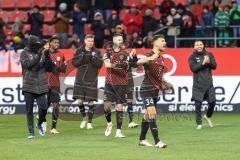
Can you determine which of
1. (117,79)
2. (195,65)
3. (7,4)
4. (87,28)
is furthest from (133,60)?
(7,4)

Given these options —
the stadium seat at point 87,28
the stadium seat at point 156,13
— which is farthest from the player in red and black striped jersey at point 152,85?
the stadium seat at point 156,13

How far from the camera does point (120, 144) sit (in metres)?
15.8

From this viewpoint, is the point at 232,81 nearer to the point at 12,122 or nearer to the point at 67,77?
the point at 67,77

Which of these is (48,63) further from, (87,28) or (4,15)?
(4,15)

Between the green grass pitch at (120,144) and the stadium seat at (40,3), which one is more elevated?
the stadium seat at (40,3)

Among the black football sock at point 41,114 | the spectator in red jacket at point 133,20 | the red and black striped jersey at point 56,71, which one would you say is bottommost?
the black football sock at point 41,114

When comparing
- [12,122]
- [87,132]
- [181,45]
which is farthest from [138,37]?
[87,132]

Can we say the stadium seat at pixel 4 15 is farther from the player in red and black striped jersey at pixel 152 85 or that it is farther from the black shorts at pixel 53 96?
the player in red and black striped jersey at pixel 152 85

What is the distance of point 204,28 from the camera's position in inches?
1113

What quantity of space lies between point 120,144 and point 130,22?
45.9 ft

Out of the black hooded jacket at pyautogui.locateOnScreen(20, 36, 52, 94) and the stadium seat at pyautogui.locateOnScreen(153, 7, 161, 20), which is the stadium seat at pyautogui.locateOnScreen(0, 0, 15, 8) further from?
the black hooded jacket at pyautogui.locateOnScreen(20, 36, 52, 94)

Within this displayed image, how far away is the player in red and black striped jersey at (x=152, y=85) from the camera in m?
14.9

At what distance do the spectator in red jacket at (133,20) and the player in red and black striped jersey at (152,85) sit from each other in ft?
45.2

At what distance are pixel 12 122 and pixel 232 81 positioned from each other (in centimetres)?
755
